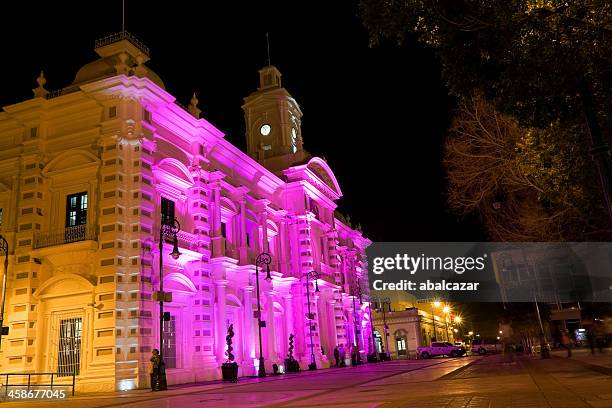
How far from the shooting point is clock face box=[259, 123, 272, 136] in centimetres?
4650

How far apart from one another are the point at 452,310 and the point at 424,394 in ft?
269

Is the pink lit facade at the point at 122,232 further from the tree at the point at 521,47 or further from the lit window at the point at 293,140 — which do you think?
the tree at the point at 521,47

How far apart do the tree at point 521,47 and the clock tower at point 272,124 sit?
33.5 metres

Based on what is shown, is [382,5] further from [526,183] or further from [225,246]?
[225,246]

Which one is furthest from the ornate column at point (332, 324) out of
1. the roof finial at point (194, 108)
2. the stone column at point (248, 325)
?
A: the roof finial at point (194, 108)

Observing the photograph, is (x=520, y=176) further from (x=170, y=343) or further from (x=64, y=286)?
(x=64, y=286)

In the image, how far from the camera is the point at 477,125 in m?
16.4

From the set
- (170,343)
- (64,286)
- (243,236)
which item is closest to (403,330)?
(243,236)

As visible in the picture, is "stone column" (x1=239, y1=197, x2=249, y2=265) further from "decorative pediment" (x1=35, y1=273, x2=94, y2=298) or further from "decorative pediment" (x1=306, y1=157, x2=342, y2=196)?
"decorative pediment" (x1=35, y1=273, x2=94, y2=298)

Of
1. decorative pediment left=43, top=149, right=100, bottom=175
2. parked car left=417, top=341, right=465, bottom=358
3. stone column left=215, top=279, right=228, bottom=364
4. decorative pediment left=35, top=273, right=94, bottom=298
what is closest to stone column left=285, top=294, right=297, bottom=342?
stone column left=215, top=279, right=228, bottom=364

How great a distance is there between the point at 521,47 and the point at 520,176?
774cm

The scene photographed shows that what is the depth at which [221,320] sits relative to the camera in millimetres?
29109

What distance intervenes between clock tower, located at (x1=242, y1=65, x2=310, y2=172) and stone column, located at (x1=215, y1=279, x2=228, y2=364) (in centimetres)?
1647

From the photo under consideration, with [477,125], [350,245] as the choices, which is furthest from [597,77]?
[350,245]
